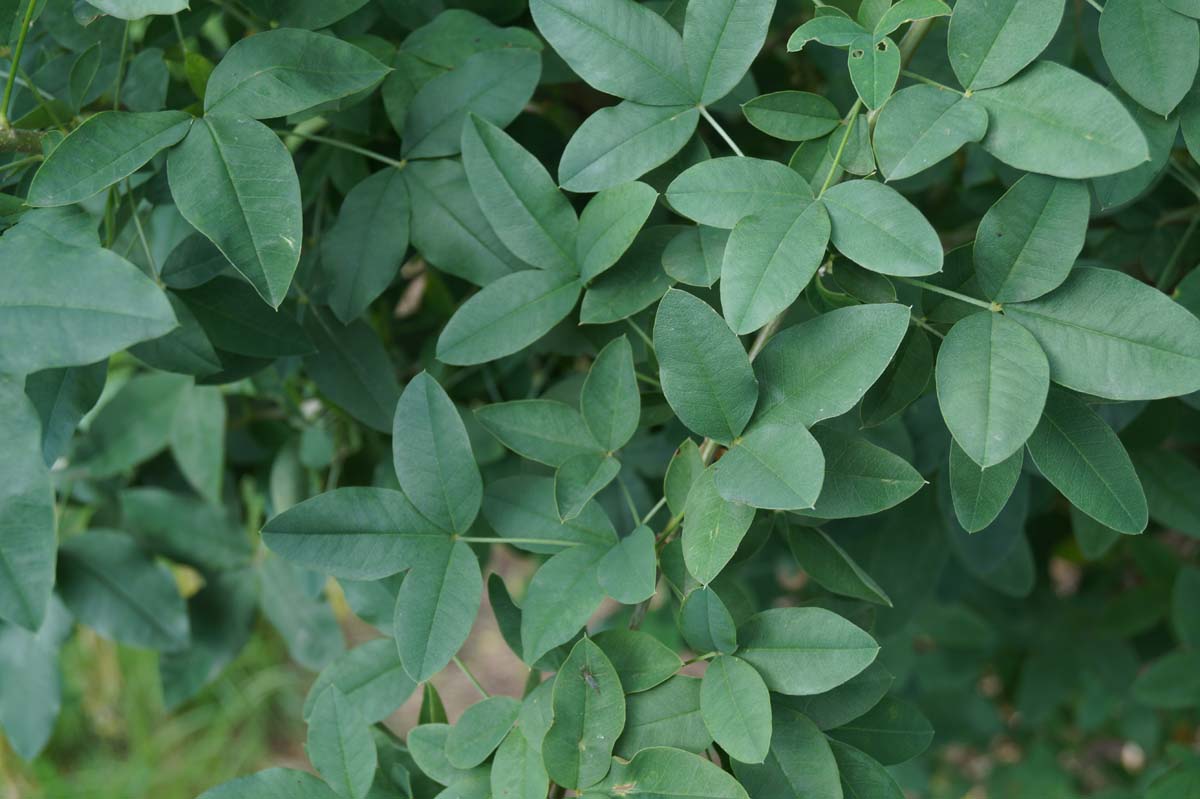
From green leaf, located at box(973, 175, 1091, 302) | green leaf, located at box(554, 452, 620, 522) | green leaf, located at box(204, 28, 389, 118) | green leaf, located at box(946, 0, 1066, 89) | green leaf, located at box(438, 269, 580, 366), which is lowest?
green leaf, located at box(554, 452, 620, 522)

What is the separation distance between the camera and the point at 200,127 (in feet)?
2.24

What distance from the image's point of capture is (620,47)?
0.69 m

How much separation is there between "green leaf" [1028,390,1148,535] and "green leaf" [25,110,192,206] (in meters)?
0.61

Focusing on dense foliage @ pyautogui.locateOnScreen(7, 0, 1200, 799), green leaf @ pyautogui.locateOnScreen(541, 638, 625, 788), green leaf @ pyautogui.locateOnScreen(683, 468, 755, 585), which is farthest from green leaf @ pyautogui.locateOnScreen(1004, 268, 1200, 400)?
green leaf @ pyautogui.locateOnScreen(541, 638, 625, 788)

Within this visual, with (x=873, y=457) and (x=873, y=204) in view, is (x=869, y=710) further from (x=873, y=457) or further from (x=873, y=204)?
(x=873, y=204)

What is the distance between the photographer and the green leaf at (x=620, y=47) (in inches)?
26.9

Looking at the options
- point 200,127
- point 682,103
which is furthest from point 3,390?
point 682,103

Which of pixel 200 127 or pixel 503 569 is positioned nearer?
pixel 200 127

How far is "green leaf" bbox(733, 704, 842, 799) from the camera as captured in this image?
651 mm

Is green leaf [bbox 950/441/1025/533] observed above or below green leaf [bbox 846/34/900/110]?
below

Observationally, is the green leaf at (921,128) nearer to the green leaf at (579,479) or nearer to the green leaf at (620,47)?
the green leaf at (620,47)

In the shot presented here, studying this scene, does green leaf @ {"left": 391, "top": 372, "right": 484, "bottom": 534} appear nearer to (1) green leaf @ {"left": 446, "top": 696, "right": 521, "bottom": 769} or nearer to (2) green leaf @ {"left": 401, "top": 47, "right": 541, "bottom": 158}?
(1) green leaf @ {"left": 446, "top": 696, "right": 521, "bottom": 769}

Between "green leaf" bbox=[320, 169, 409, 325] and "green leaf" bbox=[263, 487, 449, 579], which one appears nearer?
"green leaf" bbox=[263, 487, 449, 579]

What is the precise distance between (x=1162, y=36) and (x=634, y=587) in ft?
1.61
